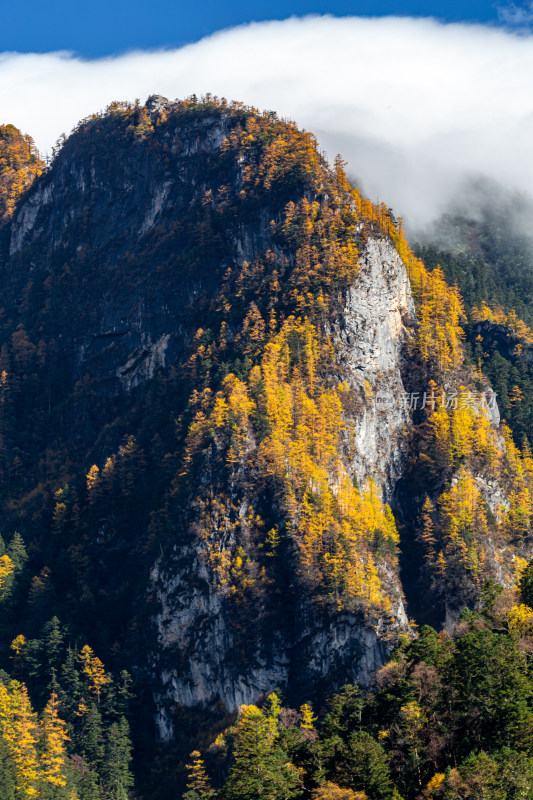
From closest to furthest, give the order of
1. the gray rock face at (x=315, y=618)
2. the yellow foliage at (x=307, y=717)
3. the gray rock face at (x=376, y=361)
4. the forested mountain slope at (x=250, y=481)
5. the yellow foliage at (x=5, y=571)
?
1. the yellow foliage at (x=307, y=717)
2. the gray rock face at (x=315, y=618)
3. the forested mountain slope at (x=250, y=481)
4. the yellow foliage at (x=5, y=571)
5. the gray rock face at (x=376, y=361)

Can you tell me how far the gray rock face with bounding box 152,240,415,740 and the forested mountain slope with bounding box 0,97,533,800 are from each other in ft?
0.82

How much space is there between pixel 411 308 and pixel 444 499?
31738 mm

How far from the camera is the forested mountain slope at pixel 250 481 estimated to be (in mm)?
141125

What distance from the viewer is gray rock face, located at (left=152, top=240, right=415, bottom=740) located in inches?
5433

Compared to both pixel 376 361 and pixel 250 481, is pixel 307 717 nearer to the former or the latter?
pixel 250 481

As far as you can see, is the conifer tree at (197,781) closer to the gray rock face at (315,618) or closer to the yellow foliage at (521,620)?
the gray rock face at (315,618)

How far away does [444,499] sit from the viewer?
15762cm

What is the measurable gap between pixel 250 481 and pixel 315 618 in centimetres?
1831

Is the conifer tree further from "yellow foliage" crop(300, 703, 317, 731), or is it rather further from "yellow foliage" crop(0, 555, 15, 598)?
"yellow foliage" crop(0, 555, 15, 598)

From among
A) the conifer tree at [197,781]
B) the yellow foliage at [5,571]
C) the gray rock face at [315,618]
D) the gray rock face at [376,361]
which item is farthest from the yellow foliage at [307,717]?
the yellow foliage at [5,571]

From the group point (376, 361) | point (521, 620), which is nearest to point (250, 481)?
point (376, 361)

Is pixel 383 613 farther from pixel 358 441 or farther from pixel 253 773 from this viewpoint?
pixel 253 773

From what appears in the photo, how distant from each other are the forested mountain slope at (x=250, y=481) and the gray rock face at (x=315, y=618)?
25cm

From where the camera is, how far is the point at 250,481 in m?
149
